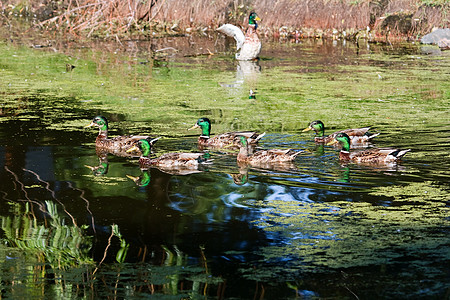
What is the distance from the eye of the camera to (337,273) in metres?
4.54

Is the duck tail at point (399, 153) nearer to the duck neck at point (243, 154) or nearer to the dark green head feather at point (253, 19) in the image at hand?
the duck neck at point (243, 154)

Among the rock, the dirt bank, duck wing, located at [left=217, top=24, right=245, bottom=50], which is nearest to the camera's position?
duck wing, located at [left=217, top=24, right=245, bottom=50]

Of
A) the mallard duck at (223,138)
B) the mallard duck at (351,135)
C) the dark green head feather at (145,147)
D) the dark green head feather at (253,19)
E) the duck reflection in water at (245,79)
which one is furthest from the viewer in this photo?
the dark green head feather at (253,19)

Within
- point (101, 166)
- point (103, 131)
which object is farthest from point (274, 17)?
point (101, 166)

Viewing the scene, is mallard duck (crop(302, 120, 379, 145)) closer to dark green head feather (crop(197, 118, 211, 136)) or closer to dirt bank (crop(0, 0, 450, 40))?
dark green head feather (crop(197, 118, 211, 136))

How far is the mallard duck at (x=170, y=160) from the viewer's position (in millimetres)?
7285

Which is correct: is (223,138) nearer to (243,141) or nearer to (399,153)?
(243,141)

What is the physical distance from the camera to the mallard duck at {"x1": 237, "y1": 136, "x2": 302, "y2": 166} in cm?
736

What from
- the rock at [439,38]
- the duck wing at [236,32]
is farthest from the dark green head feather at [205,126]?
the rock at [439,38]

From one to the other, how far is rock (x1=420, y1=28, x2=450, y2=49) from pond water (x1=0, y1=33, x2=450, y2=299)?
4.64 metres

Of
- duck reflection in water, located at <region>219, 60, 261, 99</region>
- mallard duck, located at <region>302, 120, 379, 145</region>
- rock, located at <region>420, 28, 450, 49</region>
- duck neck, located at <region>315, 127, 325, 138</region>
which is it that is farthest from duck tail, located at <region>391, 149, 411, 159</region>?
rock, located at <region>420, 28, 450, 49</region>

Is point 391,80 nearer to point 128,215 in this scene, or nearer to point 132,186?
point 132,186

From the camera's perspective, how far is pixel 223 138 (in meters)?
8.25

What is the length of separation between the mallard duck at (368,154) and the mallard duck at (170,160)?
1411 mm
